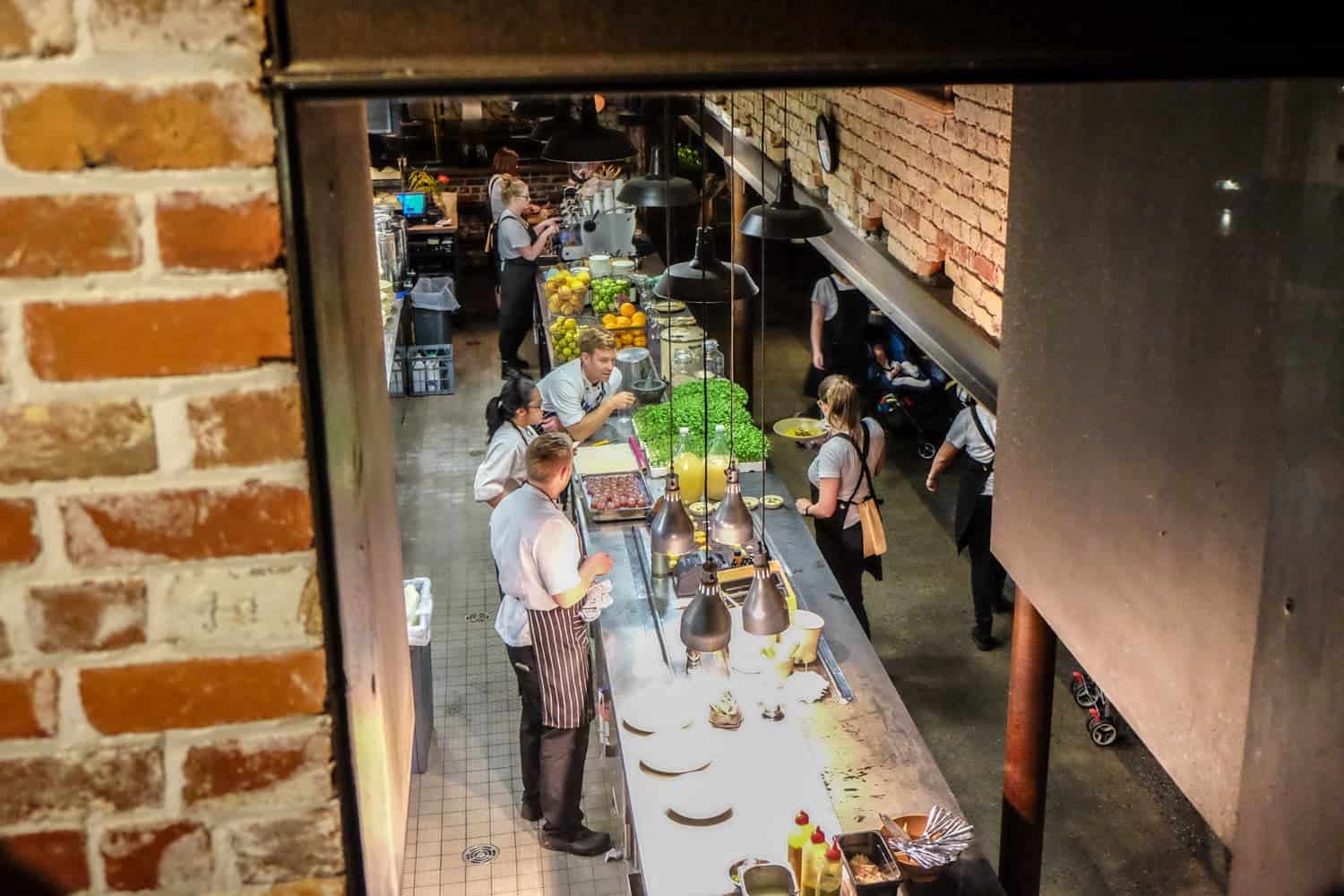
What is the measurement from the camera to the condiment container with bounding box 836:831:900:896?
3604 millimetres

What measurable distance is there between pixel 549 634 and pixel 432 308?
6957mm

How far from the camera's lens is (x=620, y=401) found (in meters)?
7.65

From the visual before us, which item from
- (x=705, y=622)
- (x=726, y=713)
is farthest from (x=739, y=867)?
(x=726, y=713)

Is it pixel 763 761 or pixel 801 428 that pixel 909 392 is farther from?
pixel 763 761

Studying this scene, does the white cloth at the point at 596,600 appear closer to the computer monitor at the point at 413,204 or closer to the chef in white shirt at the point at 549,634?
the chef in white shirt at the point at 549,634

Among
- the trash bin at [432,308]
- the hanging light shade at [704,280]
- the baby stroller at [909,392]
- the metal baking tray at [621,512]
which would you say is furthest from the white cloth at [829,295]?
the hanging light shade at [704,280]

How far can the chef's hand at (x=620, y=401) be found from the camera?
7.62 meters

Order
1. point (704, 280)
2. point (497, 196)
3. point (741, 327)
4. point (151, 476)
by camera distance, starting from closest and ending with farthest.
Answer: point (151, 476) → point (704, 280) → point (741, 327) → point (497, 196)

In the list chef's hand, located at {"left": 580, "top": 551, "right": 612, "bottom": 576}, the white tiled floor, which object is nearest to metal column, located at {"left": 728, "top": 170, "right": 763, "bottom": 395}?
the white tiled floor

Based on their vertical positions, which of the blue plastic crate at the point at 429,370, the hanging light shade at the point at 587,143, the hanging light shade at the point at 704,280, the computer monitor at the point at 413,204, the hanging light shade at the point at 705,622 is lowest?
the blue plastic crate at the point at 429,370

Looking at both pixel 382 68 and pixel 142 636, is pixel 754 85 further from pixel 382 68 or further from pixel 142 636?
pixel 142 636

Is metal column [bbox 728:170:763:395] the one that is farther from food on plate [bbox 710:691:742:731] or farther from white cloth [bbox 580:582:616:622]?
food on plate [bbox 710:691:742:731]

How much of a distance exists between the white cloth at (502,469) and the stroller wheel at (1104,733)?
2999mm

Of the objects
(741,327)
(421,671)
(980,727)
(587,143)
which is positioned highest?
(587,143)
